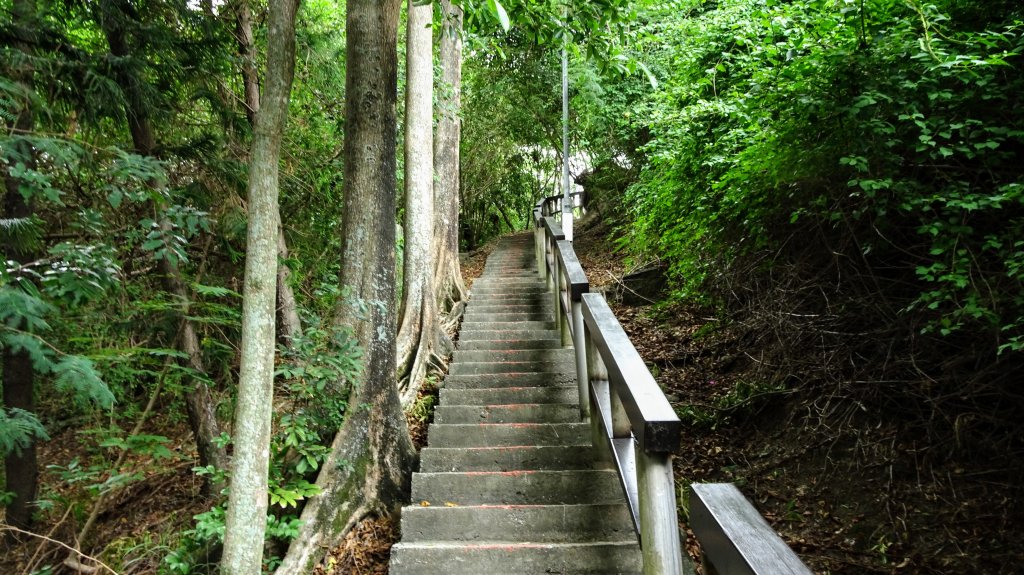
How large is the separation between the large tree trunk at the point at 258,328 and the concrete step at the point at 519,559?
3.12ft

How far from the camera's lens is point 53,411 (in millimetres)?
7363

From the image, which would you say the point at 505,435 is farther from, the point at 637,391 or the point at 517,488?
the point at 637,391

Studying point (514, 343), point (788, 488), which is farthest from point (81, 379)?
point (788, 488)

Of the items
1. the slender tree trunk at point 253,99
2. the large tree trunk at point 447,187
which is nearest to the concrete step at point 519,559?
the slender tree trunk at point 253,99

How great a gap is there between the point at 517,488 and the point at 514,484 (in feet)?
0.12

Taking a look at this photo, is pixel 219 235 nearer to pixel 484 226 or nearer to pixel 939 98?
pixel 939 98

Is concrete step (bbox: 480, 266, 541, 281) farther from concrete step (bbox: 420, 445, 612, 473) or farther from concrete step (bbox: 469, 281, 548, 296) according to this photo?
concrete step (bbox: 420, 445, 612, 473)

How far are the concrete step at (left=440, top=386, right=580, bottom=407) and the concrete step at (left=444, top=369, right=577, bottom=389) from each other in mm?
186

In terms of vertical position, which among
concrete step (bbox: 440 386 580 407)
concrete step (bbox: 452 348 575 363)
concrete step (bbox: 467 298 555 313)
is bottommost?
concrete step (bbox: 440 386 580 407)

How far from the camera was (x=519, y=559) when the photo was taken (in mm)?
3379

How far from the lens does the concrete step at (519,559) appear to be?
3.33 meters

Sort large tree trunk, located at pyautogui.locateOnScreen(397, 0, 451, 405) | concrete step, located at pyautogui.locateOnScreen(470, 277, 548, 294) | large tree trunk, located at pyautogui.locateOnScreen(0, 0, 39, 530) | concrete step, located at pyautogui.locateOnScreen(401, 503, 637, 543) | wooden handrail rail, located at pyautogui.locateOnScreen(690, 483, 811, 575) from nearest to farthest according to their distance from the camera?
wooden handrail rail, located at pyautogui.locateOnScreen(690, 483, 811, 575)
concrete step, located at pyautogui.locateOnScreen(401, 503, 637, 543)
large tree trunk, located at pyautogui.locateOnScreen(0, 0, 39, 530)
large tree trunk, located at pyautogui.locateOnScreen(397, 0, 451, 405)
concrete step, located at pyautogui.locateOnScreen(470, 277, 548, 294)

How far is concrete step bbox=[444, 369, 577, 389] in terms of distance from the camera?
5.48 metres

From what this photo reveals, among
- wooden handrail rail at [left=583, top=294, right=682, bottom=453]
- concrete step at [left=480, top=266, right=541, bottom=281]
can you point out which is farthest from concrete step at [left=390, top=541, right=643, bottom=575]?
concrete step at [left=480, top=266, right=541, bottom=281]
